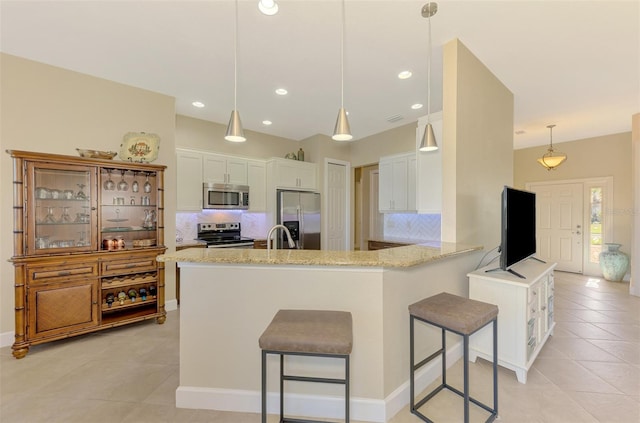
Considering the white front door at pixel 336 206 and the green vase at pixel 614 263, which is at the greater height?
the white front door at pixel 336 206

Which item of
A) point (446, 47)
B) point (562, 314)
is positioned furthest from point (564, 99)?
point (562, 314)

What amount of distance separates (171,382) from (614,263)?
7169 mm

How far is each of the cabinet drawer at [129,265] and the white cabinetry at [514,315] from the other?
3.44 metres

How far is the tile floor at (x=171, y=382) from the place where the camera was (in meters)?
1.78

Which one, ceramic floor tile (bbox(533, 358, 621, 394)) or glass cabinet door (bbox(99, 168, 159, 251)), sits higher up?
glass cabinet door (bbox(99, 168, 159, 251))

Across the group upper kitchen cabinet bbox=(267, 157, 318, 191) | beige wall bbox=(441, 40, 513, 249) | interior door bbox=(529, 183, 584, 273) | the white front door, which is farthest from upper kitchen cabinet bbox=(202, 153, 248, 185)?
interior door bbox=(529, 183, 584, 273)

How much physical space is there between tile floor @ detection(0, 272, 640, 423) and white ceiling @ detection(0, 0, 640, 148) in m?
2.87

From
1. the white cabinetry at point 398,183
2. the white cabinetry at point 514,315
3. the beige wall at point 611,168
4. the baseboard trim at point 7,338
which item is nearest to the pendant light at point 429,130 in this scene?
the white cabinetry at point 514,315

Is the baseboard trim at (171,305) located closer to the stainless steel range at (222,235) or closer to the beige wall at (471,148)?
the stainless steel range at (222,235)

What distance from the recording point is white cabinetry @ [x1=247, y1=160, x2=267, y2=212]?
4.86 metres

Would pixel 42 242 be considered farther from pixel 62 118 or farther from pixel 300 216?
pixel 300 216

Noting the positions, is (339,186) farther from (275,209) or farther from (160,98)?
(160,98)

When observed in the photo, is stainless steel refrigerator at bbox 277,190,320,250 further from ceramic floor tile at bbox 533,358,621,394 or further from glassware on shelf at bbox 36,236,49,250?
ceramic floor tile at bbox 533,358,621,394

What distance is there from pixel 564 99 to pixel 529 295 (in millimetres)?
3129
